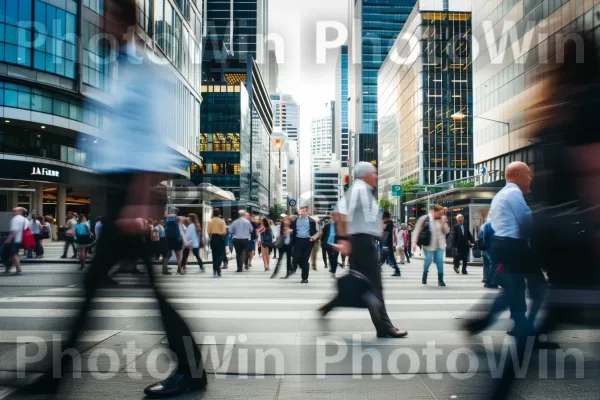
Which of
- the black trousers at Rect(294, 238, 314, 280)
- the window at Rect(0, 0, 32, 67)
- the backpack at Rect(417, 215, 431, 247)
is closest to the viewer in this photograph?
the backpack at Rect(417, 215, 431, 247)

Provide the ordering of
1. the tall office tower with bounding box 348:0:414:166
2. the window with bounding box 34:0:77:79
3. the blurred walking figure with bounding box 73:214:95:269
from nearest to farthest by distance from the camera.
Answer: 1. the blurred walking figure with bounding box 73:214:95:269
2. the window with bounding box 34:0:77:79
3. the tall office tower with bounding box 348:0:414:166

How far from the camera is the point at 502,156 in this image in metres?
46.5

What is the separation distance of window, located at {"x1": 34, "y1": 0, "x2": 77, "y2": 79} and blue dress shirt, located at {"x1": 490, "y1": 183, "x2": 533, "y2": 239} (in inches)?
1470

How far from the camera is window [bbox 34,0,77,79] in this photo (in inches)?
1400

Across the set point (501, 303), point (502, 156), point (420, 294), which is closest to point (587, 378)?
point (501, 303)

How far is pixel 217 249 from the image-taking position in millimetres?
14086

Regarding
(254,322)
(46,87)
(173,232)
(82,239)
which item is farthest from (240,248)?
(46,87)

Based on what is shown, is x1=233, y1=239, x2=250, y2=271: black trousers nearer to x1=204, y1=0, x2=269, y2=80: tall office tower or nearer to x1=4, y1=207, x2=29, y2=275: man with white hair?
x1=4, y1=207, x2=29, y2=275: man with white hair

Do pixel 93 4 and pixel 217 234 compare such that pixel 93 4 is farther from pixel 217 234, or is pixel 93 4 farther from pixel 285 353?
pixel 285 353

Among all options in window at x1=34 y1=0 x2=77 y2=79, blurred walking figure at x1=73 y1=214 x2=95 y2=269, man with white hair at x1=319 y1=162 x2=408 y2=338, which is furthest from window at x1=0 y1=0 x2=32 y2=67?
man with white hair at x1=319 y1=162 x2=408 y2=338

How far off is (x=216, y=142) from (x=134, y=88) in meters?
90.8

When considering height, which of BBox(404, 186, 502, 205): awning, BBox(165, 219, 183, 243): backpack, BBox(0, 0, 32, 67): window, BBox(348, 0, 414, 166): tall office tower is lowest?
BBox(165, 219, 183, 243): backpack

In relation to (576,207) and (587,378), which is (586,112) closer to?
(576,207)

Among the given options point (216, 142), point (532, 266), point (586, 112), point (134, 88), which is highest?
point (216, 142)
